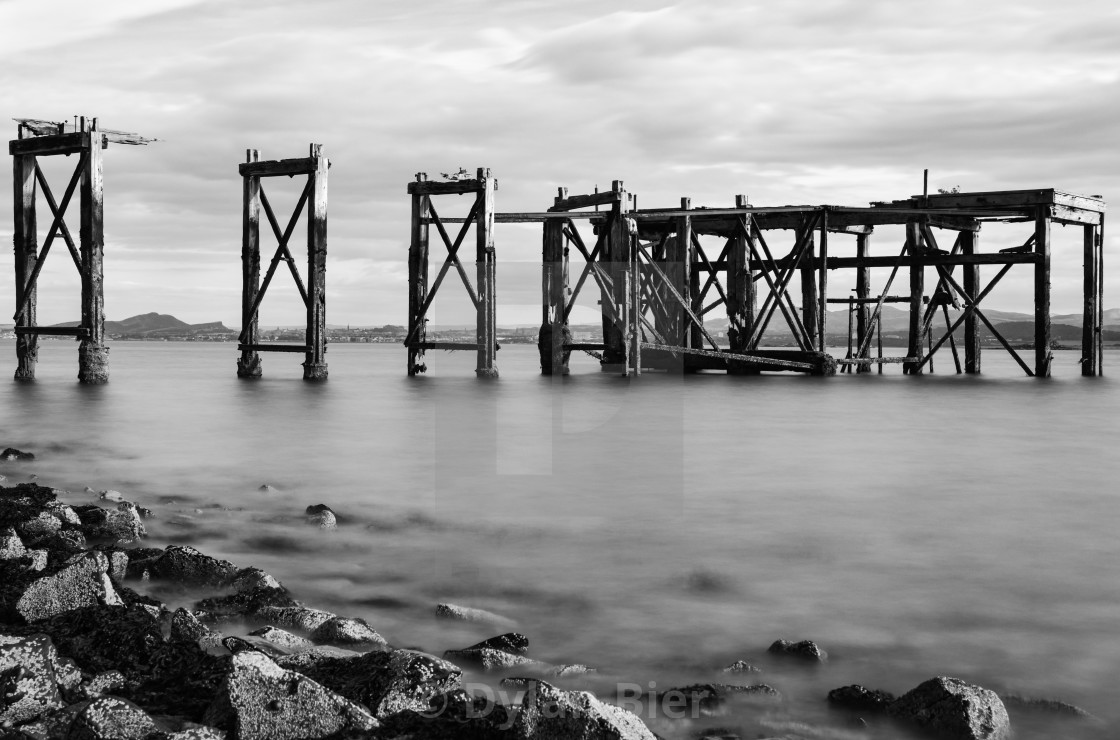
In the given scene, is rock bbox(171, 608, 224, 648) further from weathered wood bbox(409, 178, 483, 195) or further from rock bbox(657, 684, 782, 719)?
weathered wood bbox(409, 178, 483, 195)

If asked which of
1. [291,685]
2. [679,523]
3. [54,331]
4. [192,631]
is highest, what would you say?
[54,331]

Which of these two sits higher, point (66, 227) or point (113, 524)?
point (66, 227)

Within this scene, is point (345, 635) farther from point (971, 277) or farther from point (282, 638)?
point (971, 277)

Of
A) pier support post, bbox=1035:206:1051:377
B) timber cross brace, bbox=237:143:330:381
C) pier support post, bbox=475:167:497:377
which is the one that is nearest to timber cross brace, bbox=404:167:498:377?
pier support post, bbox=475:167:497:377

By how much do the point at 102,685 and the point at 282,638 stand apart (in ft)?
2.82

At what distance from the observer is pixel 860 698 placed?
466cm

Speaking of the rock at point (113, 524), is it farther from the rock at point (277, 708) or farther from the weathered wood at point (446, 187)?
the weathered wood at point (446, 187)

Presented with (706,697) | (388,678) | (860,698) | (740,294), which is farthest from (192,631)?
(740,294)

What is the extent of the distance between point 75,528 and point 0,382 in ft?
84.0

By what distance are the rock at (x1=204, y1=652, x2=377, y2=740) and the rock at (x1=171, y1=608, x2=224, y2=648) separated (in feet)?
3.54

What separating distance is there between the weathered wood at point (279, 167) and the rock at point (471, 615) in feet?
62.5

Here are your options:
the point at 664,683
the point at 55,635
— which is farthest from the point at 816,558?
the point at 55,635

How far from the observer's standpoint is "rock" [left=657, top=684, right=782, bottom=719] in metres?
4.53

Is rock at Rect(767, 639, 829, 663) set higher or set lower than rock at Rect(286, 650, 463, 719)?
lower
